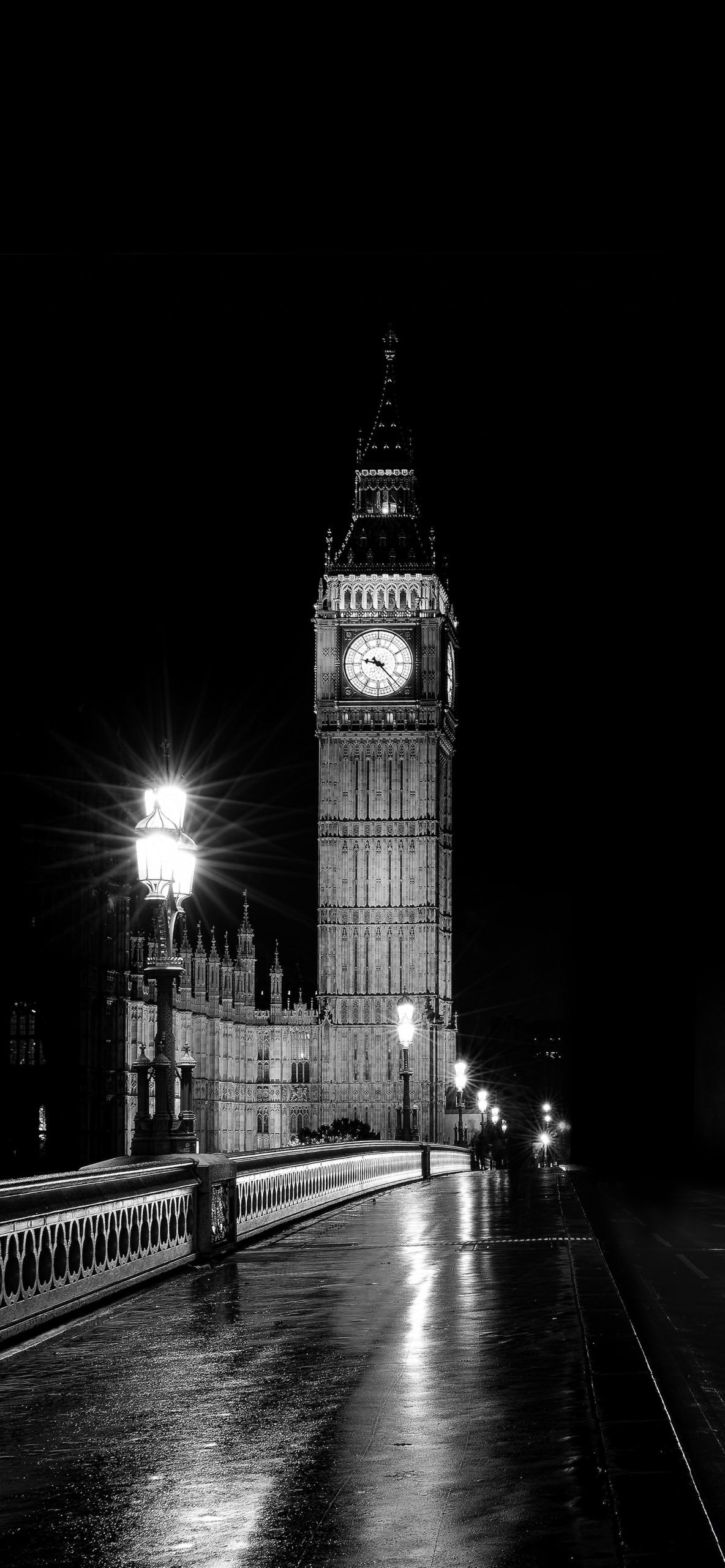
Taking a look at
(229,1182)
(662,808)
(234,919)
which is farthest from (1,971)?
(234,919)

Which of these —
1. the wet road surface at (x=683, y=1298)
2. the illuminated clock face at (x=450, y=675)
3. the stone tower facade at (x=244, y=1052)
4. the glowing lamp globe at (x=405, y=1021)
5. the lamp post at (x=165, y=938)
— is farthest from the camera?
the illuminated clock face at (x=450, y=675)

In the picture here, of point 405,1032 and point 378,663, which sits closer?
point 405,1032

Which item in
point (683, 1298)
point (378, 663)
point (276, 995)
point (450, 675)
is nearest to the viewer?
point (683, 1298)

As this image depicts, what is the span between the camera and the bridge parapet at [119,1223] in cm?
1117

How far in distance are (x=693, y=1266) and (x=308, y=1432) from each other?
410 inches

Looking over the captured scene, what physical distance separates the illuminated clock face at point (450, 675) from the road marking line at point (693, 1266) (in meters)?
98.8

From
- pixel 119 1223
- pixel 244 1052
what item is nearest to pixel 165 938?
pixel 119 1223

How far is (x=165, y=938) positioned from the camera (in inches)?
693

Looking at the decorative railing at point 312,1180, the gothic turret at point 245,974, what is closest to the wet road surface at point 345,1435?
the decorative railing at point 312,1180

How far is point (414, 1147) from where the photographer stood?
146 feet

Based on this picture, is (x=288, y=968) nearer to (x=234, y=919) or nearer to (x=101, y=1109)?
(x=234, y=919)

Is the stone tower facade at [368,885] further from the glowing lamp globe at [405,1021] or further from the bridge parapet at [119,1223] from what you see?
the bridge parapet at [119,1223]

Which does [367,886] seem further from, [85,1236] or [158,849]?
[85,1236]

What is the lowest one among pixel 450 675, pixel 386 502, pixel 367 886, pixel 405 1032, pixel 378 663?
pixel 405 1032
